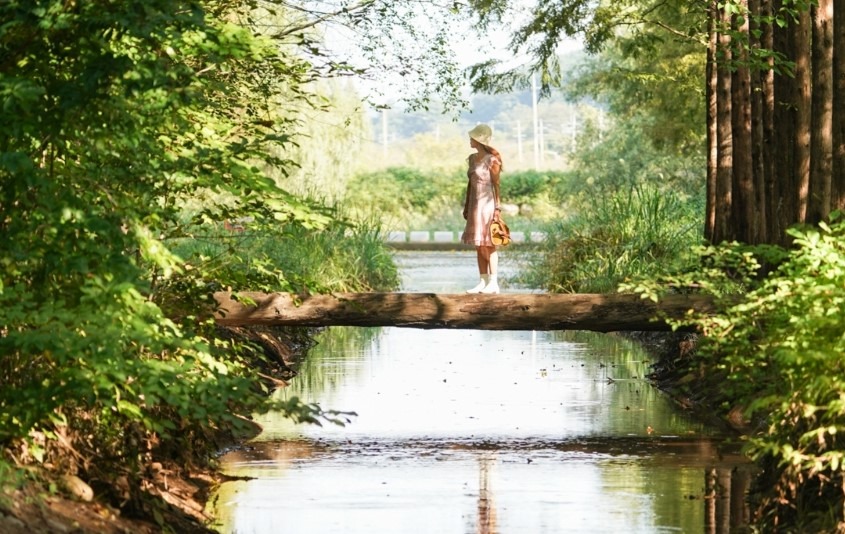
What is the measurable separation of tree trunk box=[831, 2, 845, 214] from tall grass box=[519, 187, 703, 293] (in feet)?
31.4

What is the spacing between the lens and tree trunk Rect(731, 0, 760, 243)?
1638cm

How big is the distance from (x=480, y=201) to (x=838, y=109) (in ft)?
18.1

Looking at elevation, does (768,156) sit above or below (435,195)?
below

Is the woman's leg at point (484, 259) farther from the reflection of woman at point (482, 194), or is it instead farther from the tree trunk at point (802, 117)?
the tree trunk at point (802, 117)

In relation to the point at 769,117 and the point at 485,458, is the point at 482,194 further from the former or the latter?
the point at 485,458

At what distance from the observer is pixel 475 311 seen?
14.7 m

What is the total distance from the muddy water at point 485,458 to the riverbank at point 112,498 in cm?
25

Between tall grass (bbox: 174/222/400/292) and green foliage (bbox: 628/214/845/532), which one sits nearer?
green foliage (bbox: 628/214/845/532)

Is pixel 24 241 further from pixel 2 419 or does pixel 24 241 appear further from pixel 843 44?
pixel 843 44

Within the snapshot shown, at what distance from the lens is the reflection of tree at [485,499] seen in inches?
380

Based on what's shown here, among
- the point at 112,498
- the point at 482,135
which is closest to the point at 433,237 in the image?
the point at 482,135

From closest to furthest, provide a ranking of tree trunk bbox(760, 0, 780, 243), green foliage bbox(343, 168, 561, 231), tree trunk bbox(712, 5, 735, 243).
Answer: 1. tree trunk bbox(760, 0, 780, 243)
2. tree trunk bbox(712, 5, 735, 243)
3. green foliage bbox(343, 168, 561, 231)

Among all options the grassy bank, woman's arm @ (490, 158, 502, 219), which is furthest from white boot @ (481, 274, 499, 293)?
the grassy bank

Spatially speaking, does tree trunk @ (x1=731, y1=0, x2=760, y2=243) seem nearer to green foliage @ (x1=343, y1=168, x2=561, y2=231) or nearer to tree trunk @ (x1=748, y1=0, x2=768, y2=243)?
tree trunk @ (x1=748, y1=0, x2=768, y2=243)
